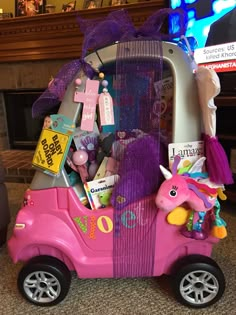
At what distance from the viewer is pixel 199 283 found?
86cm

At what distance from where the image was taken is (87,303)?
3.00 feet

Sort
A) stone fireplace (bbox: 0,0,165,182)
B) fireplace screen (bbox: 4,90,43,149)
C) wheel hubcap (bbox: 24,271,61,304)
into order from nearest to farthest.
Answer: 1. wheel hubcap (bbox: 24,271,61,304)
2. stone fireplace (bbox: 0,0,165,182)
3. fireplace screen (bbox: 4,90,43,149)

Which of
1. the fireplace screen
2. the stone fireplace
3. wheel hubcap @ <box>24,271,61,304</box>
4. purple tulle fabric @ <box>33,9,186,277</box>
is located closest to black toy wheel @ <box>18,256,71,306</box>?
wheel hubcap @ <box>24,271,61,304</box>

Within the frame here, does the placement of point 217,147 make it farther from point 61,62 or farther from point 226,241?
point 61,62

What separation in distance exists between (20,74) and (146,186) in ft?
6.48

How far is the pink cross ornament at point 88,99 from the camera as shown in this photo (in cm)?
85

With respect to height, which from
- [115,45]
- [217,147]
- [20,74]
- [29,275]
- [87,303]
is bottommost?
[87,303]

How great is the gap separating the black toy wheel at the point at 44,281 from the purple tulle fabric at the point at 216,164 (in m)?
0.50

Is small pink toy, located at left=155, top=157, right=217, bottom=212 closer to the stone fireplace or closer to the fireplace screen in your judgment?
the stone fireplace

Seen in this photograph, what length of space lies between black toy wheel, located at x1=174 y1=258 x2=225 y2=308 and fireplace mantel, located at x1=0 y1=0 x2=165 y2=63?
1.71 meters

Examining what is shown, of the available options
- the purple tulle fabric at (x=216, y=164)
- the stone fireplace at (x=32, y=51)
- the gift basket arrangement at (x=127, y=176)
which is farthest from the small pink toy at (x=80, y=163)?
the stone fireplace at (x=32, y=51)

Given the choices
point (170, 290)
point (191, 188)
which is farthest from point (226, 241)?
point (191, 188)

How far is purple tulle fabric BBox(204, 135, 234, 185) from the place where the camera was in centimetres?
80

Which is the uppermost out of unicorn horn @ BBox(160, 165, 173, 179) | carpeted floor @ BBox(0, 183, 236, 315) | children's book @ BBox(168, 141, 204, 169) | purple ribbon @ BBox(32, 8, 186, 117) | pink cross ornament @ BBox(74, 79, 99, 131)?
purple ribbon @ BBox(32, 8, 186, 117)
